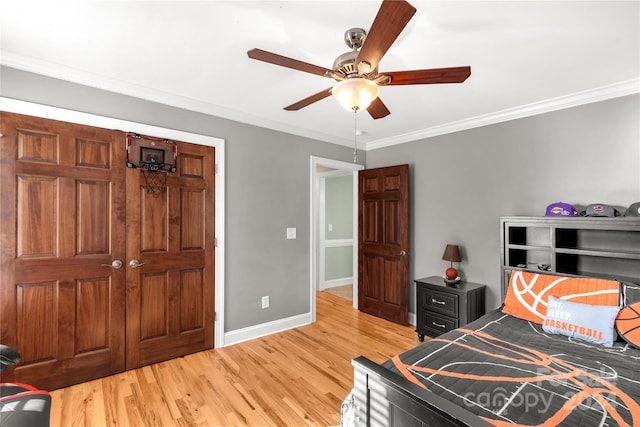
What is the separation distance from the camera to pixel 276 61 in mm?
1567

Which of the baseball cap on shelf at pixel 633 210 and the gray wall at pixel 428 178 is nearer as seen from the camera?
the baseball cap on shelf at pixel 633 210

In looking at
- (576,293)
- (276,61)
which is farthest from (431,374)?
(276,61)

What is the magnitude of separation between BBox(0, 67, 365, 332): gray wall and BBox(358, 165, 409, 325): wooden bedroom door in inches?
36.5

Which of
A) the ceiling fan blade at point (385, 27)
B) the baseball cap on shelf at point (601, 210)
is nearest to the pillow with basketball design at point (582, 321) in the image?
the baseball cap on shelf at point (601, 210)

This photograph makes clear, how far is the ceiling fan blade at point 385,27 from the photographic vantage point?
1.16 m

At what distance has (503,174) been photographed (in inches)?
129

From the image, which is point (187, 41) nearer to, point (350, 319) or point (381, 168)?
point (381, 168)

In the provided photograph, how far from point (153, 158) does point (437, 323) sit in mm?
3366

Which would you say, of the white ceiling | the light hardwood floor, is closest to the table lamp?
the light hardwood floor

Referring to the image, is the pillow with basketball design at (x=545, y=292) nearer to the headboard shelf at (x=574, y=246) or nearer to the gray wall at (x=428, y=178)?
the headboard shelf at (x=574, y=246)

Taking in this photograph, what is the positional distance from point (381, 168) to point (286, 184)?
1370mm

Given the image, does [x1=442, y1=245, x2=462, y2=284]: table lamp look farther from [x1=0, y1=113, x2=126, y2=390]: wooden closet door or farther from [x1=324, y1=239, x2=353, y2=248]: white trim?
[x1=0, y1=113, x2=126, y2=390]: wooden closet door

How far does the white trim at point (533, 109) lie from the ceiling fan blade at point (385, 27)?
2403mm

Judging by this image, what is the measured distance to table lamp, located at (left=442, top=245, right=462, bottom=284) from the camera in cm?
333
